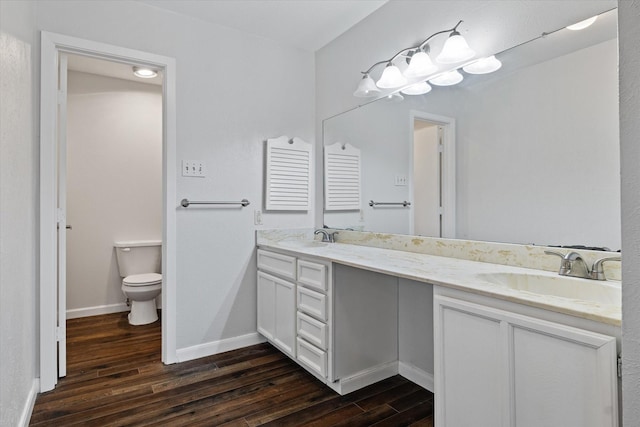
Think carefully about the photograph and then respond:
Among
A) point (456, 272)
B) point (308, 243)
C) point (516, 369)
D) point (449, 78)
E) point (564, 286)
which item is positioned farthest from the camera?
point (308, 243)

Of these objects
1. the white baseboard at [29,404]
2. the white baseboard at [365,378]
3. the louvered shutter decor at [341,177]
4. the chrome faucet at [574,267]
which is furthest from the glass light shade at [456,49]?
the white baseboard at [29,404]

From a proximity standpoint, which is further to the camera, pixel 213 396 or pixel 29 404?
pixel 213 396

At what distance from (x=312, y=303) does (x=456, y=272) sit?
0.88 metres

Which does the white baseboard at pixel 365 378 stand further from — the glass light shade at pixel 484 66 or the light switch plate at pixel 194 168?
the glass light shade at pixel 484 66

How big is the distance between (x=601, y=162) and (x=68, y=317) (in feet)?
13.5

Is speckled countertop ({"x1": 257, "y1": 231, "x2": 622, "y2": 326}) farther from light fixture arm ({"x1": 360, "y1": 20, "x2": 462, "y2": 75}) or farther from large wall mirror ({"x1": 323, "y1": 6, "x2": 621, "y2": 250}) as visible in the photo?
light fixture arm ({"x1": 360, "y1": 20, "x2": 462, "y2": 75})

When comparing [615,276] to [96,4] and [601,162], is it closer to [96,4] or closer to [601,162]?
[601,162]

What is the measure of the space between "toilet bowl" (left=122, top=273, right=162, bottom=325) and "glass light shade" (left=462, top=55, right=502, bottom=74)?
292 cm

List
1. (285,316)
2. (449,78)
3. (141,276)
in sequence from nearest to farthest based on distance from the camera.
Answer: (449,78)
(285,316)
(141,276)

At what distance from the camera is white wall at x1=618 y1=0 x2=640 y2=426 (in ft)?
2.13

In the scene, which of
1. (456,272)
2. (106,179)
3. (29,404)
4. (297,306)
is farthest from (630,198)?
(106,179)

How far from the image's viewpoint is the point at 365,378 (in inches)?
84.0

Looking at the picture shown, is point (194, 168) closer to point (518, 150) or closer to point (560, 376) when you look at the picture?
point (518, 150)

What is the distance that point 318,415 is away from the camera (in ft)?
6.09
